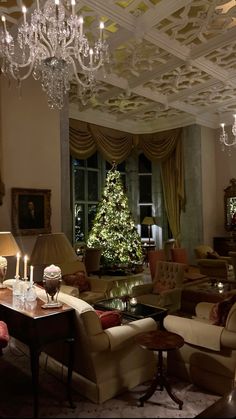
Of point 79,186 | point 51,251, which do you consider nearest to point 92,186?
point 79,186

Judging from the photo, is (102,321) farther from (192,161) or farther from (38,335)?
(192,161)

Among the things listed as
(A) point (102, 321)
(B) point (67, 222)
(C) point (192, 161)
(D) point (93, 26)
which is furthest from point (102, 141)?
(A) point (102, 321)

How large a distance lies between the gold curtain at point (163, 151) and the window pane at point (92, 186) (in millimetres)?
795

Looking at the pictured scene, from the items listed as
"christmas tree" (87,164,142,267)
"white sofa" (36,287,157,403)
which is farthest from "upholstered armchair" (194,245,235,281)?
"white sofa" (36,287,157,403)

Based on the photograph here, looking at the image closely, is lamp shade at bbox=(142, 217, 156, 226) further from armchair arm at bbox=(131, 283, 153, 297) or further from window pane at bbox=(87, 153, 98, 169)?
armchair arm at bbox=(131, 283, 153, 297)

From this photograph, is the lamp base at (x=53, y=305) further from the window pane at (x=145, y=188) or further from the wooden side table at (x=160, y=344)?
the window pane at (x=145, y=188)

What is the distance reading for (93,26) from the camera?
5156mm

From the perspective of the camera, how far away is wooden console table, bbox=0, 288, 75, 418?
2.61m

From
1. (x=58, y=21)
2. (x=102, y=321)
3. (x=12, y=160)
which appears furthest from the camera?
(x=12, y=160)

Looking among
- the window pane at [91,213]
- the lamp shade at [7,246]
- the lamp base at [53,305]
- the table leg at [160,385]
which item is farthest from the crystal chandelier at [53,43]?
the window pane at [91,213]

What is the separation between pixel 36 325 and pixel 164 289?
3120 mm

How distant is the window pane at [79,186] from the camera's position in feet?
32.3

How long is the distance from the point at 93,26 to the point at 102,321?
4.41 meters

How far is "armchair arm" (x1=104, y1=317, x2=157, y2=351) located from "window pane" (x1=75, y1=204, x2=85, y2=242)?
6.53m
